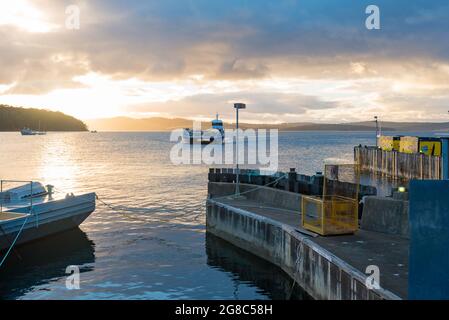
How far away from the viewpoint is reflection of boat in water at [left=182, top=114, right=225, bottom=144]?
164m

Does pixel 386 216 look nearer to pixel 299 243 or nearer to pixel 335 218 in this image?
pixel 335 218

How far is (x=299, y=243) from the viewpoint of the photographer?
15438mm

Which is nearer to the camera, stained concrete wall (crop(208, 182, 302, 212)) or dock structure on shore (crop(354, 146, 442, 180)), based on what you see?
stained concrete wall (crop(208, 182, 302, 212))

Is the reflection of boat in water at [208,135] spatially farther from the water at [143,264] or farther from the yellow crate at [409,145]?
the water at [143,264]

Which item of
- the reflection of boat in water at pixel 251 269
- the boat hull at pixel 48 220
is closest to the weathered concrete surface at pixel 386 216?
the reflection of boat in water at pixel 251 269

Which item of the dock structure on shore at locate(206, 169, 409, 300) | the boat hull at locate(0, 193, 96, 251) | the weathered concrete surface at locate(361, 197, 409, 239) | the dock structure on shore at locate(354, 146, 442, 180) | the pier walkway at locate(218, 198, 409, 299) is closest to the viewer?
the pier walkway at locate(218, 198, 409, 299)

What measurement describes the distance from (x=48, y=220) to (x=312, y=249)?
15026 millimetres

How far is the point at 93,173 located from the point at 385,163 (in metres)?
41.6

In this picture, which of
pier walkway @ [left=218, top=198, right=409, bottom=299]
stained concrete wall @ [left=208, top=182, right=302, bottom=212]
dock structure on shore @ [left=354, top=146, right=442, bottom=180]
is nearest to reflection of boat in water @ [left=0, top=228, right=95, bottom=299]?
stained concrete wall @ [left=208, top=182, right=302, bottom=212]

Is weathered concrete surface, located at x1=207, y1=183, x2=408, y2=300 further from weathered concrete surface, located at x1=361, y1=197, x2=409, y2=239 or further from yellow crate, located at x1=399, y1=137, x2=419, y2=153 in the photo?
yellow crate, located at x1=399, y1=137, x2=419, y2=153

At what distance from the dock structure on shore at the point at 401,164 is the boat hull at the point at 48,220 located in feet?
64.3

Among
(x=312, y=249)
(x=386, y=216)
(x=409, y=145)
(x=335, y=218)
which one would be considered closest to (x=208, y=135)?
(x=409, y=145)

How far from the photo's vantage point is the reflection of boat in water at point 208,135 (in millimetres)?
163625
